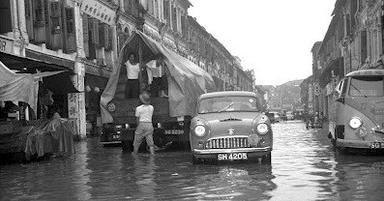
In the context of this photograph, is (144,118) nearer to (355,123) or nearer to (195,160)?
(195,160)

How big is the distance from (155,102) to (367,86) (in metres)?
5.73

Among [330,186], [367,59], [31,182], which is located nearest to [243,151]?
[330,186]

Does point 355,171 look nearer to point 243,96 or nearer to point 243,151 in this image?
point 243,151

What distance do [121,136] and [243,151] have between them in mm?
5592

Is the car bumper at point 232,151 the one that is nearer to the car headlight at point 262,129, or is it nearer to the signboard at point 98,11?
the car headlight at point 262,129

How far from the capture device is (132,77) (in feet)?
49.4

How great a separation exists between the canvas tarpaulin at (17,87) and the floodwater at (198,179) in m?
1.60

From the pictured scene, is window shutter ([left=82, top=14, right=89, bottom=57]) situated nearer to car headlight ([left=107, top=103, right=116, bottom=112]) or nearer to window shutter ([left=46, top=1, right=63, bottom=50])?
window shutter ([left=46, top=1, right=63, bottom=50])

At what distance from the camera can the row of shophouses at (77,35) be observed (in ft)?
60.8

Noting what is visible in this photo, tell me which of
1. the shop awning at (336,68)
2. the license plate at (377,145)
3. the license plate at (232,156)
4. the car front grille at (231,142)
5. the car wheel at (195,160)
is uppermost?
the shop awning at (336,68)

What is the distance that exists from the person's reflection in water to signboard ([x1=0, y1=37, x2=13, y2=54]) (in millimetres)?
7818

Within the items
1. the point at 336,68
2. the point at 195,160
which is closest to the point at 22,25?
the point at 195,160

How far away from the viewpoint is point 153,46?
48.3 feet

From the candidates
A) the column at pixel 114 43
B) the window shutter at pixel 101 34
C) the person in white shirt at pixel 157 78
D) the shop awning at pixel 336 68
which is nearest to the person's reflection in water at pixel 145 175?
the person in white shirt at pixel 157 78
